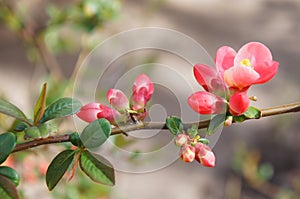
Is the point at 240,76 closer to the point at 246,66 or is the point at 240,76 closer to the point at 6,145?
the point at 246,66

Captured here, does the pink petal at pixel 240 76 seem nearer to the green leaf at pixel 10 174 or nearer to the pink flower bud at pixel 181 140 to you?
the pink flower bud at pixel 181 140

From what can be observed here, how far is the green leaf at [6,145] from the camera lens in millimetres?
443

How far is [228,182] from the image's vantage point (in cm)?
174

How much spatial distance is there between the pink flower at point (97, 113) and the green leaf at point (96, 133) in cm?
2

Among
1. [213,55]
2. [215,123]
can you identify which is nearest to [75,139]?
[215,123]

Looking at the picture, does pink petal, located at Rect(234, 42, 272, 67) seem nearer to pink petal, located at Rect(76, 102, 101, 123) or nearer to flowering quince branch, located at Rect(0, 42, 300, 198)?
flowering quince branch, located at Rect(0, 42, 300, 198)

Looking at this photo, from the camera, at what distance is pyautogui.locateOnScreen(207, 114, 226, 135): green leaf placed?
1.45 feet

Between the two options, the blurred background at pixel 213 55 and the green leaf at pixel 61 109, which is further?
the blurred background at pixel 213 55

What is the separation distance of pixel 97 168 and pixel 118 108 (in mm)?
61

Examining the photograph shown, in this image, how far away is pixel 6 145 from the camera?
45 cm

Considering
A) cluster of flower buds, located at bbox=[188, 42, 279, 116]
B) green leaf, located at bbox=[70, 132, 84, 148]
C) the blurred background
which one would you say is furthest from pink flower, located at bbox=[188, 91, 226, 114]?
the blurred background

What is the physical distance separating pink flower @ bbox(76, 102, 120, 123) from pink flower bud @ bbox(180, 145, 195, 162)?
0.25ft

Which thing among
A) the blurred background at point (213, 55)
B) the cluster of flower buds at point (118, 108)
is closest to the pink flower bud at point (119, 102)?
the cluster of flower buds at point (118, 108)

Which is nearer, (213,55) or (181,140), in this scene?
(181,140)
